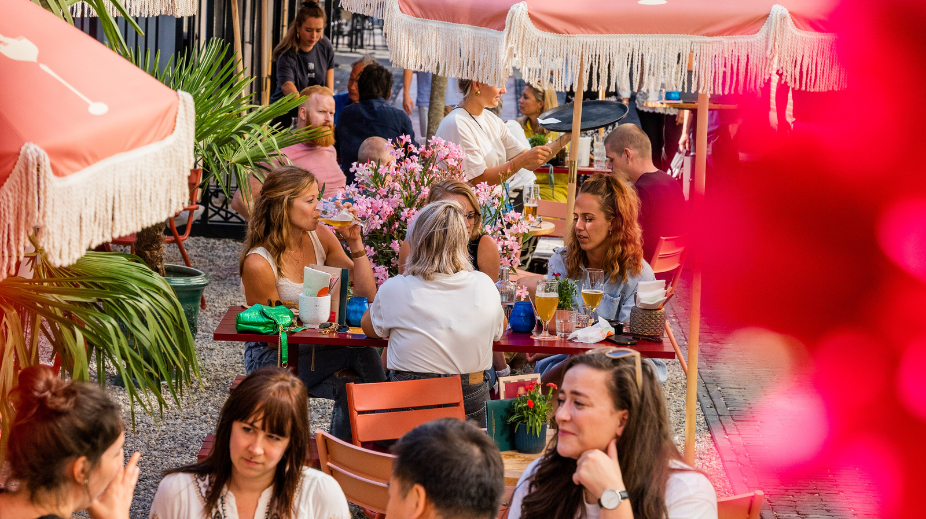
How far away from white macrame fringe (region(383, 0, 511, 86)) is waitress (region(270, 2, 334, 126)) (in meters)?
4.32

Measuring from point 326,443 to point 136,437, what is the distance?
88.1 inches

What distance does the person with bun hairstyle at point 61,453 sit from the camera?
204 centimetres

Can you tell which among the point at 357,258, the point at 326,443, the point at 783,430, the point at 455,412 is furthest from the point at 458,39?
the point at 783,430

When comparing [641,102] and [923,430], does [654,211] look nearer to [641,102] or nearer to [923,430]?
[923,430]

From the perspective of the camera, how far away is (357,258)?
448cm

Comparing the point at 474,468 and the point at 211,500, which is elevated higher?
the point at 474,468

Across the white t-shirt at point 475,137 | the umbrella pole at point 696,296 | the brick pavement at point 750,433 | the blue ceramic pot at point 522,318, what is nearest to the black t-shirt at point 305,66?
the white t-shirt at point 475,137

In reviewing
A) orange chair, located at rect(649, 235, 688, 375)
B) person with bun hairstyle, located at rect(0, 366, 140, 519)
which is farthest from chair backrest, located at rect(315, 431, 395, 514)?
orange chair, located at rect(649, 235, 688, 375)

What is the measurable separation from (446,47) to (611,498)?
2394 millimetres

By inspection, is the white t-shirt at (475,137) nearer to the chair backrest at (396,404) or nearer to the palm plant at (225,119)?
the palm plant at (225,119)

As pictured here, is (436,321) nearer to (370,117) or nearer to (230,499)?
(230,499)

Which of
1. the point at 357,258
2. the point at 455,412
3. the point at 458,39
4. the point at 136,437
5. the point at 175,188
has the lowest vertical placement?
the point at 136,437

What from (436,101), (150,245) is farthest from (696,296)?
(436,101)

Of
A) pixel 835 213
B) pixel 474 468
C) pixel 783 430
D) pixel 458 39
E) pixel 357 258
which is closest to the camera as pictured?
pixel 474 468
